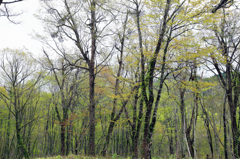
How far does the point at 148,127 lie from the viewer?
685 centimetres

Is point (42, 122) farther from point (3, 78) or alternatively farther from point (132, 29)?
point (132, 29)

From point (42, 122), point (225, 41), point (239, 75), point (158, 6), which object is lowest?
point (42, 122)

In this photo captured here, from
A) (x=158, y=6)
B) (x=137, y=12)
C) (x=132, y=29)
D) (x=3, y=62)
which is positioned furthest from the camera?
(x=3, y=62)

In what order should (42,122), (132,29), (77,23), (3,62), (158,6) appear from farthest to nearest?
(42,122) → (3,62) → (132,29) → (77,23) → (158,6)

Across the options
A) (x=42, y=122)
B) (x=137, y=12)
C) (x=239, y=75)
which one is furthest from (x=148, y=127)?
(x=42, y=122)

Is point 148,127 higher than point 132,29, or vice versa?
point 132,29

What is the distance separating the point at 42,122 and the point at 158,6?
21.9m

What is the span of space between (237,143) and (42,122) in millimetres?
22193

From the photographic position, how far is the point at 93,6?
8.38 m

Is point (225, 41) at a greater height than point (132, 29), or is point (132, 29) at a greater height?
point (132, 29)

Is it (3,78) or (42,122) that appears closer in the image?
(3,78)

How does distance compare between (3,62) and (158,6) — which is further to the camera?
(3,62)

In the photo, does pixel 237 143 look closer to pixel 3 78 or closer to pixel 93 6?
pixel 93 6

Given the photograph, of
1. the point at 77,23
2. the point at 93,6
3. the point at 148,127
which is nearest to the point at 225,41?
the point at 148,127
